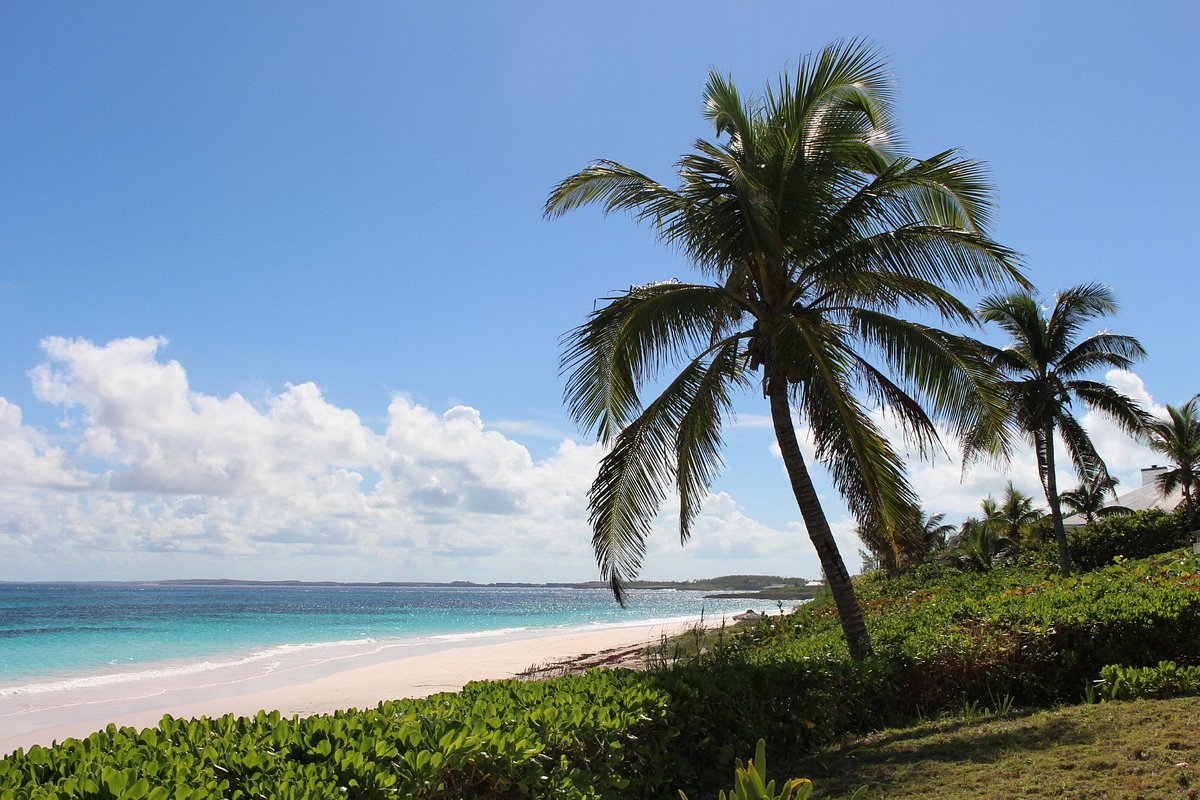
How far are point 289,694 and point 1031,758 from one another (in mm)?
15837

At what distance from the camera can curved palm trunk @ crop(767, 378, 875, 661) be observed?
313 inches

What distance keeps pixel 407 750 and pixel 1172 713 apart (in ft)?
18.1

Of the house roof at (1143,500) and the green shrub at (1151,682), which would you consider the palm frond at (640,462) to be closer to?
the green shrub at (1151,682)

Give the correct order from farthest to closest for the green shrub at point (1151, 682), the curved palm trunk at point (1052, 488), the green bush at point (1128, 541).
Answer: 1. the green bush at point (1128, 541)
2. the curved palm trunk at point (1052, 488)
3. the green shrub at point (1151, 682)

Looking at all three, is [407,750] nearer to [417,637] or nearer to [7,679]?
[7,679]

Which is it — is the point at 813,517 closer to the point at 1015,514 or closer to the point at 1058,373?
the point at 1058,373

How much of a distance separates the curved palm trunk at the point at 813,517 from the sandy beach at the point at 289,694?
17.0ft

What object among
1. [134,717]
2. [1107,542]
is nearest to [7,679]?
[134,717]

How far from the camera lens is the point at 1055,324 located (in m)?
19.2

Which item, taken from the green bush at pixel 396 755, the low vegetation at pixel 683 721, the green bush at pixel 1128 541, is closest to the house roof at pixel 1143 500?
the green bush at pixel 1128 541

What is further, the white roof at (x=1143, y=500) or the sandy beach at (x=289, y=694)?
the white roof at (x=1143, y=500)

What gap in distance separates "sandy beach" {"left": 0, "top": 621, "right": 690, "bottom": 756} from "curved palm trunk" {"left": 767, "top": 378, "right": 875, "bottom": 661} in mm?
5174

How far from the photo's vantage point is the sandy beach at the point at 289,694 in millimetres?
13672

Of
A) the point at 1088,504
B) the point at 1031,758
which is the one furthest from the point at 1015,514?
the point at 1031,758
